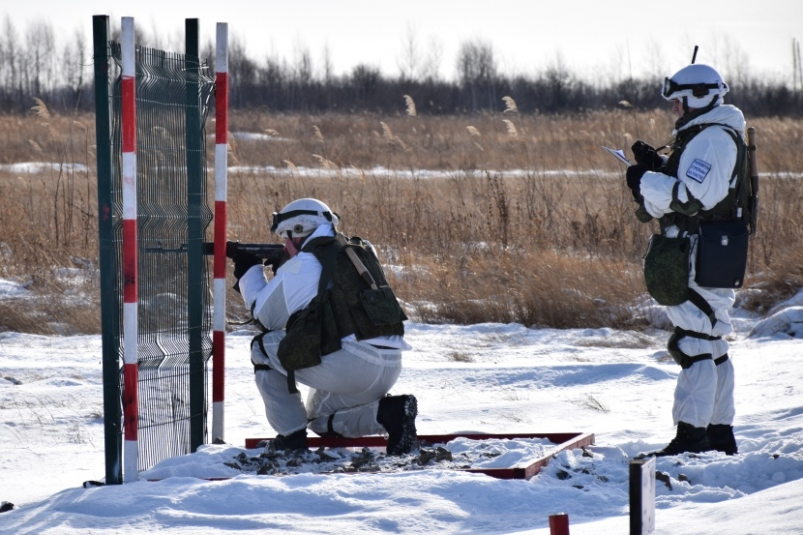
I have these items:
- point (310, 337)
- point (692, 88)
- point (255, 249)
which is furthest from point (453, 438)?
point (692, 88)

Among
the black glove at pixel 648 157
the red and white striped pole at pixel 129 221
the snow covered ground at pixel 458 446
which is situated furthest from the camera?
the black glove at pixel 648 157

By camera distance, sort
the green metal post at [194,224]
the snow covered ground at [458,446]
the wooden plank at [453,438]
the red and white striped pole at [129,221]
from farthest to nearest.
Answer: the green metal post at [194,224], the wooden plank at [453,438], the red and white striped pole at [129,221], the snow covered ground at [458,446]

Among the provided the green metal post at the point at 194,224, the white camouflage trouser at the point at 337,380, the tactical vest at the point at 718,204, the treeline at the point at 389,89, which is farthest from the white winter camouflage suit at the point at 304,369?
the treeline at the point at 389,89

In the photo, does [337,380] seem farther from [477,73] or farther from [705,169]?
[477,73]

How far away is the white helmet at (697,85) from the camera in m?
5.04

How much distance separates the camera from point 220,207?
5.28 metres

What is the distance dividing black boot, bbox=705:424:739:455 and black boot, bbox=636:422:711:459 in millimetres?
134

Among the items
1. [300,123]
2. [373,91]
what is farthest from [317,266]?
[373,91]

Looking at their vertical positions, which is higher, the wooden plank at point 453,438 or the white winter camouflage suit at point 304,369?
the white winter camouflage suit at point 304,369

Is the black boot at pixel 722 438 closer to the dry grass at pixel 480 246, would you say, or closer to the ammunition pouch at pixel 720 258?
the ammunition pouch at pixel 720 258

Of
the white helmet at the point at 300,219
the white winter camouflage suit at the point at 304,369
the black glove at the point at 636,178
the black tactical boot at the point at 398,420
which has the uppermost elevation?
the black glove at the point at 636,178

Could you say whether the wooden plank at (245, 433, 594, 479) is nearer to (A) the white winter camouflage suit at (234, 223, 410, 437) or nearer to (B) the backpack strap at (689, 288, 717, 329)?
(A) the white winter camouflage suit at (234, 223, 410, 437)

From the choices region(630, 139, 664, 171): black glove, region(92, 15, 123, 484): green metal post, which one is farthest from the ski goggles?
region(92, 15, 123, 484): green metal post

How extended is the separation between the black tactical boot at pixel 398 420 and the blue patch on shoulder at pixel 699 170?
5.52 ft
